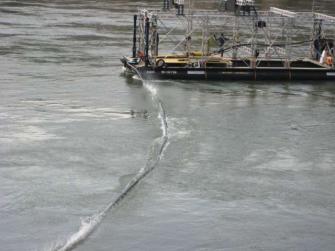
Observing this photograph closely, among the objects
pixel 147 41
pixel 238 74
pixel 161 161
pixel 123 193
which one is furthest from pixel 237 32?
pixel 123 193

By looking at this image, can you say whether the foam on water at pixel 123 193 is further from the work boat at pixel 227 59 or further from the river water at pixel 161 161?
the work boat at pixel 227 59

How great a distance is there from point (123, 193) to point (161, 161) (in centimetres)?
274

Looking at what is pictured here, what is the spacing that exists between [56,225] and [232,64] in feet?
61.8

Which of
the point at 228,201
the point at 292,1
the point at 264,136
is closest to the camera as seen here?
the point at 228,201

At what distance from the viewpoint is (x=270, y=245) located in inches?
554

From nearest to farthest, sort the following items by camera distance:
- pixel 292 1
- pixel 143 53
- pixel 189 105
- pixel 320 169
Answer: pixel 320 169 → pixel 189 105 → pixel 143 53 → pixel 292 1

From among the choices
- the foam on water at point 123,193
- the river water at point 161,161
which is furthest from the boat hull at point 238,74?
the foam on water at point 123,193

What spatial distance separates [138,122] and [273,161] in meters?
5.53

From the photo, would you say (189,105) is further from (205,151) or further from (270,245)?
(270,245)

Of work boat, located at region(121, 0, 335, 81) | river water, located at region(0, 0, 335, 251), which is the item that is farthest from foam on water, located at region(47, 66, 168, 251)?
work boat, located at region(121, 0, 335, 81)

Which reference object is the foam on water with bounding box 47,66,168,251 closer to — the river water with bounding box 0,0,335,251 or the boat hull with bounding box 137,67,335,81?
the river water with bounding box 0,0,335,251

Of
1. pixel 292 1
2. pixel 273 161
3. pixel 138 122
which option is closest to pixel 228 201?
pixel 273 161

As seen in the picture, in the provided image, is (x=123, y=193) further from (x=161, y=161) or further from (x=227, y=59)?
(x=227, y=59)

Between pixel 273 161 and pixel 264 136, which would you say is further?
pixel 264 136
